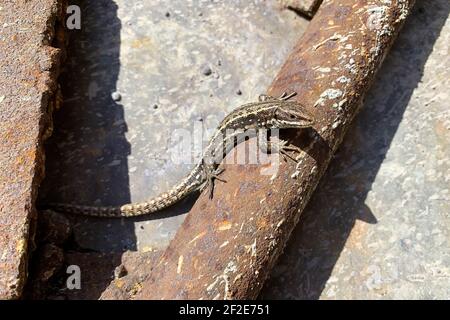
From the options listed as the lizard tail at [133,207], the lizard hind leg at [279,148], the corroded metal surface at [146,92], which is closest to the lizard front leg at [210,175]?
the lizard tail at [133,207]

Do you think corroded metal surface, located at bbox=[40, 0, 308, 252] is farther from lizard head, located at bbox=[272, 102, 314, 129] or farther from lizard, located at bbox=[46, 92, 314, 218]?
lizard head, located at bbox=[272, 102, 314, 129]

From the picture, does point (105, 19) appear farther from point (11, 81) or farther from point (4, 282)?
point (4, 282)

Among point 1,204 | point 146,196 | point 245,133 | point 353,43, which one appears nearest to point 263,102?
point 245,133

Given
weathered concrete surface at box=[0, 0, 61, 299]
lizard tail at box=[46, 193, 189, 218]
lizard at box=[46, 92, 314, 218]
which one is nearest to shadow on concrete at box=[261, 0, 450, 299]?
lizard at box=[46, 92, 314, 218]

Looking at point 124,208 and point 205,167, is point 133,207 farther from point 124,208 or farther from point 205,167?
point 205,167

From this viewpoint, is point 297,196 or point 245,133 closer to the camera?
point 297,196
